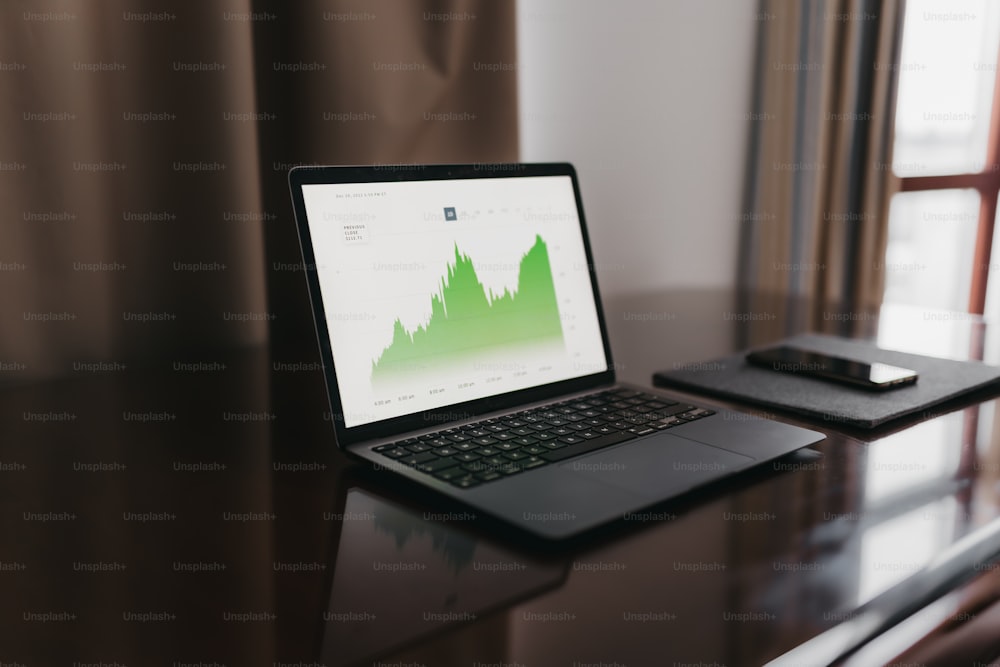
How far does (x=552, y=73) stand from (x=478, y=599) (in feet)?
3.65

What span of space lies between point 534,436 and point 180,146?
598 millimetres

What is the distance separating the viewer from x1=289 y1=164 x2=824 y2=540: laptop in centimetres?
62

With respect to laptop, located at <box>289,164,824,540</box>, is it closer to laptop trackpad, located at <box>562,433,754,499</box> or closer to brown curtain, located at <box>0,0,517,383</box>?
laptop trackpad, located at <box>562,433,754,499</box>

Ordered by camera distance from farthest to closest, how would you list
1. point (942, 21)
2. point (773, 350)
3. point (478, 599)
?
point (942, 21), point (773, 350), point (478, 599)

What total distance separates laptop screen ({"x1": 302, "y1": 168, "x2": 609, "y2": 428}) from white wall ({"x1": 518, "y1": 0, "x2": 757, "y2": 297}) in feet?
1.78

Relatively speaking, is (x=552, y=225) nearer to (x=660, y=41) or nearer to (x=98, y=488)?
(x=98, y=488)

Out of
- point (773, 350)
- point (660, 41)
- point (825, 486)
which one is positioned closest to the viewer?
point (825, 486)

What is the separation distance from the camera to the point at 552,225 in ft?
2.93

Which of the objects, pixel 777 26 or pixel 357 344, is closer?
pixel 357 344

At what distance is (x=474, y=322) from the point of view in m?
0.80

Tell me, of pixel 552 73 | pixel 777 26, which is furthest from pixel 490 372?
pixel 777 26

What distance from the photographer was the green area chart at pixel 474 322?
74cm

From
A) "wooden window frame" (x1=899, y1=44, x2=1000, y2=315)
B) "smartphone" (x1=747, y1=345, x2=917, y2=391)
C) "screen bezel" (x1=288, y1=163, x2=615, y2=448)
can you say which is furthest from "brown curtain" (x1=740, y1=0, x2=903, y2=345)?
"screen bezel" (x1=288, y1=163, x2=615, y2=448)

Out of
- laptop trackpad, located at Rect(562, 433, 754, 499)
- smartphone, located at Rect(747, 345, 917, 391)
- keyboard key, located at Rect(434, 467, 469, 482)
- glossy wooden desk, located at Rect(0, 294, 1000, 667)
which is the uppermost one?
smartphone, located at Rect(747, 345, 917, 391)
